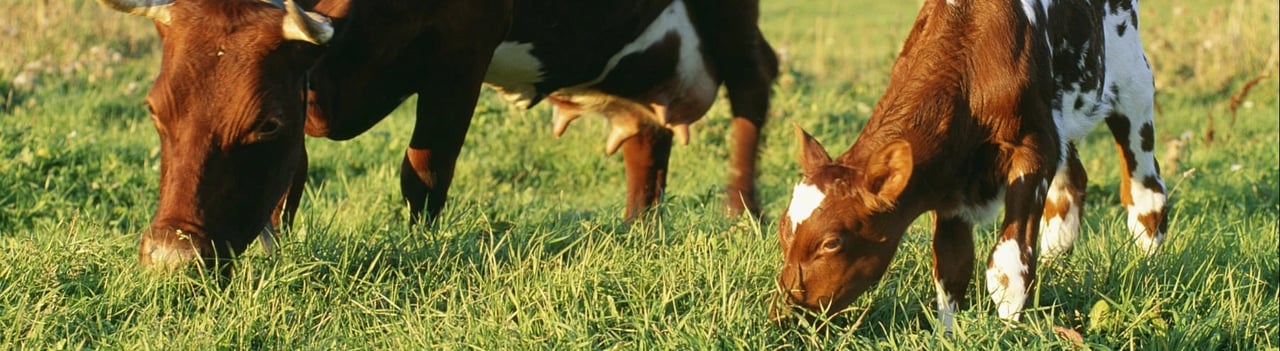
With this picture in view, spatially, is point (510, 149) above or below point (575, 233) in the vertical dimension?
below

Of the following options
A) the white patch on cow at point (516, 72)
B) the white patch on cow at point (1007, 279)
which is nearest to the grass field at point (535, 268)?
the white patch on cow at point (1007, 279)

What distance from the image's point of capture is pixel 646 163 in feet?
23.9

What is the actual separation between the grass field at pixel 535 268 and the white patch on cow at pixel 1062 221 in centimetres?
8

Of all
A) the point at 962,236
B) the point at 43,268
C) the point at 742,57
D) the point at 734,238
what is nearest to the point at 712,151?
the point at 742,57

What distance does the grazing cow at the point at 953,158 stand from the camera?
4.52 meters

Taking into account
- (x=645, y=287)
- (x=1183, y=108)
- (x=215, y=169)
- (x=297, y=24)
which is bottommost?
(x=1183, y=108)

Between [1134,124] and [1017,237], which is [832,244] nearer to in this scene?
[1017,237]

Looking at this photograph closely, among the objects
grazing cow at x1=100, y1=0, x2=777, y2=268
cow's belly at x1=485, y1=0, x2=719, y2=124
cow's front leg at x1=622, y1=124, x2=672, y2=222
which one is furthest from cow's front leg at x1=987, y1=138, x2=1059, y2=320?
cow's front leg at x1=622, y1=124, x2=672, y2=222

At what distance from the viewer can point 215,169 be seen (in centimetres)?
450

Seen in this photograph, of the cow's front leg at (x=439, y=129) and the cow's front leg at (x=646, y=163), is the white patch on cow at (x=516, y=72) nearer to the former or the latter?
the cow's front leg at (x=439, y=129)

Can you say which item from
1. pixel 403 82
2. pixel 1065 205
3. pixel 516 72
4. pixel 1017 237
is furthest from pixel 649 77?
pixel 1017 237

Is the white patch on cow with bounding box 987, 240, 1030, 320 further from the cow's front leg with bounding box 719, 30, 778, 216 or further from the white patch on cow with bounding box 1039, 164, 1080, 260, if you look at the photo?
the cow's front leg with bounding box 719, 30, 778, 216

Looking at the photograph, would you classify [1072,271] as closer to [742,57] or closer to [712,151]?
[742,57]

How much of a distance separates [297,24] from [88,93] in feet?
17.7
